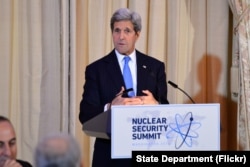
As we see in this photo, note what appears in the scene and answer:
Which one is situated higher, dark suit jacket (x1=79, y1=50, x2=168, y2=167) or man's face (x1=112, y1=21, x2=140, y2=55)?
man's face (x1=112, y1=21, x2=140, y2=55)

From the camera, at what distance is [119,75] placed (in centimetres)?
331

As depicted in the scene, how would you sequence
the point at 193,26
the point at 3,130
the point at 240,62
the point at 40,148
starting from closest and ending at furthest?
the point at 40,148
the point at 3,130
the point at 240,62
the point at 193,26

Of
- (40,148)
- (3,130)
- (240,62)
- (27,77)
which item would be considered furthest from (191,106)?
(27,77)

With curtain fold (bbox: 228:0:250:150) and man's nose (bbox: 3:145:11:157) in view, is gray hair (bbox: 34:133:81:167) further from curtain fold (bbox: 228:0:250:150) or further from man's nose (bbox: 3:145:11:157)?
curtain fold (bbox: 228:0:250:150)

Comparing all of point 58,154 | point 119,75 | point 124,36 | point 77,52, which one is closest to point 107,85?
point 119,75

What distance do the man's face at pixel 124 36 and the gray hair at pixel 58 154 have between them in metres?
1.64

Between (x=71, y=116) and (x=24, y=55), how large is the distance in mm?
582

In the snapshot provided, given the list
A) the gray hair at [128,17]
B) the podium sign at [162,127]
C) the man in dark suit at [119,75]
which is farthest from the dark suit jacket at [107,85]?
the podium sign at [162,127]

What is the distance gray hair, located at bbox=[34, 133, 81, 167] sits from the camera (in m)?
1.61

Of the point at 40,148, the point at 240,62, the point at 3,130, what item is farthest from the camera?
the point at 240,62

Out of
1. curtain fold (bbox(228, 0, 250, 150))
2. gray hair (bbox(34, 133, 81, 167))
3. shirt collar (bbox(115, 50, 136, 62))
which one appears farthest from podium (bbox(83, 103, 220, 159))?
curtain fold (bbox(228, 0, 250, 150))

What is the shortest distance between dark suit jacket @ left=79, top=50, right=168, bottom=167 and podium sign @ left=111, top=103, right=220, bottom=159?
1.66ft

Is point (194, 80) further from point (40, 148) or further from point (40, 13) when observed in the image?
point (40, 148)

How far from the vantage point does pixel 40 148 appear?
167 centimetres
